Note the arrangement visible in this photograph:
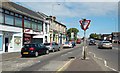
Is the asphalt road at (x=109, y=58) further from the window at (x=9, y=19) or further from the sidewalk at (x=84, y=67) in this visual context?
the window at (x=9, y=19)

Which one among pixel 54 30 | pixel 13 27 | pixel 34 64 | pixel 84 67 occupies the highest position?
pixel 54 30

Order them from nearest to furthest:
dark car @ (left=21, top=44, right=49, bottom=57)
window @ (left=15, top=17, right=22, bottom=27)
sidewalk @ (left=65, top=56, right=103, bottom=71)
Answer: sidewalk @ (left=65, top=56, right=103, bottom=71)
dark car @ (left=21, top=44, right=49, bottom=57)
window @ (left=15, top=17, right=22, bottom=27)

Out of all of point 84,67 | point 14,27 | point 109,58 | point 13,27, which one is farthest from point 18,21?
point 84,67

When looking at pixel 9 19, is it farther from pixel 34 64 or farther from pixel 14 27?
pixel 34 64

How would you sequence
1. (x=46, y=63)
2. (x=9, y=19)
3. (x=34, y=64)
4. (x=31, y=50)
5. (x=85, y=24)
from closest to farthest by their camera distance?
1. (x=34, y=64)
2. (x=46, y=63)
3. (x=85, y=24)
4. (x=31, y=50)
5. (x=9, y=19)

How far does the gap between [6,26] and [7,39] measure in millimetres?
2469

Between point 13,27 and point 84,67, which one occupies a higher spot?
point 13,27

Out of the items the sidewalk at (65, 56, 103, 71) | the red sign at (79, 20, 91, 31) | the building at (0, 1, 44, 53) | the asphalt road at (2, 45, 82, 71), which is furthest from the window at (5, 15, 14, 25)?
the sidewalk at (65, 56, 103, 71)

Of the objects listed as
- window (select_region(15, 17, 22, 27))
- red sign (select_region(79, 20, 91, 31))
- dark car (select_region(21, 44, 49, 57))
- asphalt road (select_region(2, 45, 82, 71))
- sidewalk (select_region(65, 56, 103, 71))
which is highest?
window (select_region(15, 17, 22, 27))

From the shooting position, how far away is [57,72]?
11.5 m

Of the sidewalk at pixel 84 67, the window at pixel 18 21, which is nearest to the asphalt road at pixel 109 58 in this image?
the sidewalk at pixel 84 67

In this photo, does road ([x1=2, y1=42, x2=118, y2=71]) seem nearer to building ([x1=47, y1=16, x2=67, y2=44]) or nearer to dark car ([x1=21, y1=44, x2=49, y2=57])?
dark car ([x1=21, y1=44, x2=49, y2=57])

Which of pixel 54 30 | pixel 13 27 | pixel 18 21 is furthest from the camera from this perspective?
pixel 54 30

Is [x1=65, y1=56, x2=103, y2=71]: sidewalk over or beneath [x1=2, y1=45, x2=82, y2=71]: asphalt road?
over
